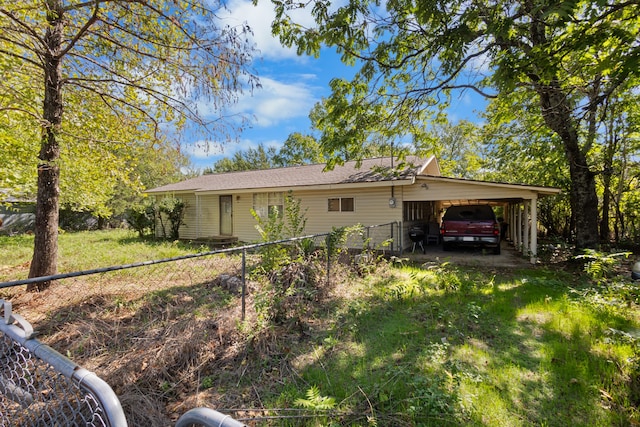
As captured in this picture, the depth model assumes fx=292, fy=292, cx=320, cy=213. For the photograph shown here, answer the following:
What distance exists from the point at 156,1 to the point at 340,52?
142 inches

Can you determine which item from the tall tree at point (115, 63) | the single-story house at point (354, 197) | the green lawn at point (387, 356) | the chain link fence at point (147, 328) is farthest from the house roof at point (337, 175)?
the tall tree at point (115, 63)

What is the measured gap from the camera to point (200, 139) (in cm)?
548

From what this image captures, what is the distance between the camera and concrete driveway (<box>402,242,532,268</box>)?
909 centimetres

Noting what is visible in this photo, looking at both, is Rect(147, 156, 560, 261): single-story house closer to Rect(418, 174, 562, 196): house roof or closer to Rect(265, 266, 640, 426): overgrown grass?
Rect(418, 174, 562, 196): house roof

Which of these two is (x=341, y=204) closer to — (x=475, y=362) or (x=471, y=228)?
(x=471, y=228)

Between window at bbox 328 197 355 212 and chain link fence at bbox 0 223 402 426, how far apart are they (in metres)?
5.71

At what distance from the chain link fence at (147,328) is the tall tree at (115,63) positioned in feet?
6.52

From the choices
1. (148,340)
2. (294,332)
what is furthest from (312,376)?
(148,340)

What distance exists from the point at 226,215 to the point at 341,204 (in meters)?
6.61

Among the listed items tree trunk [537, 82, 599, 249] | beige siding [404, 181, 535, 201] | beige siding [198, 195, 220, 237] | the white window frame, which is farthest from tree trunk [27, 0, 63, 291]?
tree trunk [537, 82, 599, 249]

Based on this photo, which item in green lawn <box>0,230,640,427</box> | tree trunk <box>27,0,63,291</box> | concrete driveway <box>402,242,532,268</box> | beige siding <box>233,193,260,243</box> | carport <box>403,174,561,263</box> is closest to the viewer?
green lawn <box>0,230,640,427</box>

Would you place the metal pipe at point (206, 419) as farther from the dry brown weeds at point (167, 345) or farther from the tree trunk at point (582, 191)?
the tree trunk at point (582, 191)

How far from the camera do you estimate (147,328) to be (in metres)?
4.11

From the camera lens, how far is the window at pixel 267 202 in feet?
45.1
